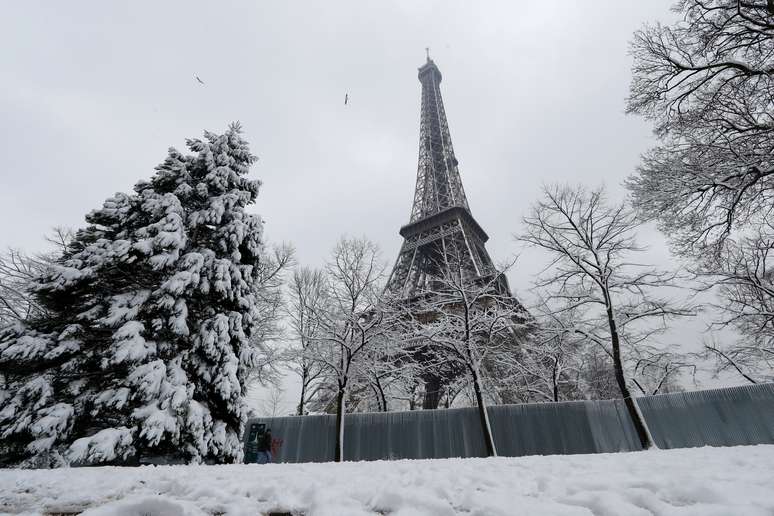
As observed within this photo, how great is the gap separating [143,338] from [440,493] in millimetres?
8332

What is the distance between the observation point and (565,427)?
12.0 metres

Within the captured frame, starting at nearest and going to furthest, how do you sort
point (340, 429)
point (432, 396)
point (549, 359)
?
point (340, 429) → point (549, 359) → point (432, 396)

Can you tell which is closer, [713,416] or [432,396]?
[713,416]

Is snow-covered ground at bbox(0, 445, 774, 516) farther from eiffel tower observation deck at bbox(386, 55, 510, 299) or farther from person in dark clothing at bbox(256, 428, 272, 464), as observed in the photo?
eiffel tower observation deck at bbox(386, 55, 510, 299)

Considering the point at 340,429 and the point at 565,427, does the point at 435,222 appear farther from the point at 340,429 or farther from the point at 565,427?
the point at 340,429

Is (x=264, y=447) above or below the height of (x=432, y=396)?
below

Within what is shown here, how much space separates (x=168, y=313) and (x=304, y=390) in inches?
413

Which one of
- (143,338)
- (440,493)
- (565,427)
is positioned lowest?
(440,493)

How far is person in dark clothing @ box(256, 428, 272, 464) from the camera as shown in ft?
42.2

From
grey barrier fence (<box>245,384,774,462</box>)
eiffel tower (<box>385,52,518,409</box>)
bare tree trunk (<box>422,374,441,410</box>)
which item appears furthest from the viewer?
eiffel tower (<box>385,52,518,409</box>)

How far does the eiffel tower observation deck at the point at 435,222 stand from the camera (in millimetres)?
27375

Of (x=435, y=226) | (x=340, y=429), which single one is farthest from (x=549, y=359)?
(x=435, y=226)

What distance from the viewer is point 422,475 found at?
12.1 ft

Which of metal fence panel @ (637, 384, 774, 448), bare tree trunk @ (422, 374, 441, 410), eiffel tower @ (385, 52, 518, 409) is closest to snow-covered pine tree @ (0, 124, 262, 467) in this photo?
eiffel tower @ (385, 52, 518, 409)
